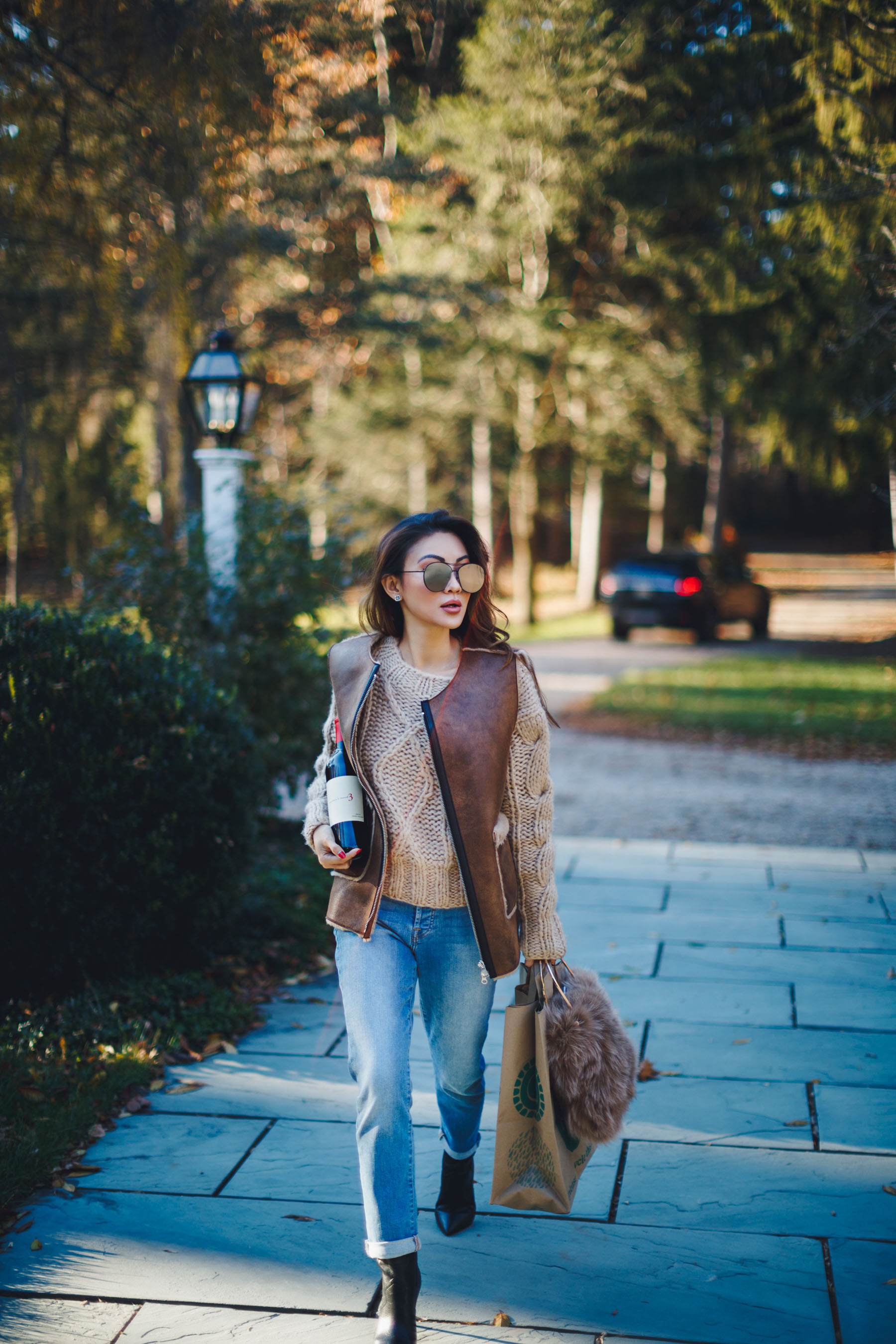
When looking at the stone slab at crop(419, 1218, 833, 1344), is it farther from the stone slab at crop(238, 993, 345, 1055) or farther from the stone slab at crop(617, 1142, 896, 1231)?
the stone slab at crop(238, 993, 345, 1055)

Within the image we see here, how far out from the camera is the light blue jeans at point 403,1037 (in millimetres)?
2375

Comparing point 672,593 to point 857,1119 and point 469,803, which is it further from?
point 469,803

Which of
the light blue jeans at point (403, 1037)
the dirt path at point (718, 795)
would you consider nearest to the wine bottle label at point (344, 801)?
the light blue jeans at point (403, 1037)

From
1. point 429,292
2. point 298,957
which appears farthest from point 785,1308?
point 429,292

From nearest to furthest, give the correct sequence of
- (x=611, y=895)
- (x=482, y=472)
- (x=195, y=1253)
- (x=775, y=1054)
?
(x=195, y=1253)
(x=775, y=1054)
(x=611, y=895)
(x=482, y=472)

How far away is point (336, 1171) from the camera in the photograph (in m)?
3.26

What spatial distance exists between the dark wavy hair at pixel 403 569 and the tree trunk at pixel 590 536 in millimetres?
22412

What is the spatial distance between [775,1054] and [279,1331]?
2198mm

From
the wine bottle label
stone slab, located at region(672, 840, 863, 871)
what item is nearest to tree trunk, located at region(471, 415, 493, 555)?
stone slab, located at region(672, 840, 863, 871)

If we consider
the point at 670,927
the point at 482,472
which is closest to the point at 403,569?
the point at 670,927

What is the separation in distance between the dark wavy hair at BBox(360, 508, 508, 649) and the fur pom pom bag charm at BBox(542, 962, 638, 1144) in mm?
843

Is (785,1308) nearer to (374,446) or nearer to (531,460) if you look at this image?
(531,460)

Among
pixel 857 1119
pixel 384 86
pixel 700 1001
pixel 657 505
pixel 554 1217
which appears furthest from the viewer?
pixel 657 505

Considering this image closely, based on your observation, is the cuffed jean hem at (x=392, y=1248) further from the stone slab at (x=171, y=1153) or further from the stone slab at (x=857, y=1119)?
the stone slab at (x=857, y=1119)
